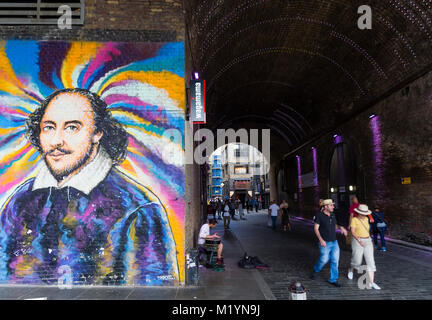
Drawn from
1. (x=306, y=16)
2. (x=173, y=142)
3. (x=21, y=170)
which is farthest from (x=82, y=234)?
(x=306, y=16)

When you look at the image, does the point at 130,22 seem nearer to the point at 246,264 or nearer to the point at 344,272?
the point at 246,264

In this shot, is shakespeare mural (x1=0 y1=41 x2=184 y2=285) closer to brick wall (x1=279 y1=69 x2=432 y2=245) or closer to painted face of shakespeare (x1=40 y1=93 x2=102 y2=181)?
painted face of shakespeare (x1=40 y1=93 x2=102 y2=181)

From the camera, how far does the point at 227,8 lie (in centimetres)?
905

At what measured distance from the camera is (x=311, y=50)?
41.4ft

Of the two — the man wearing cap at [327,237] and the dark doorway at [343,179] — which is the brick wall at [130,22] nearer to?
the man wearing cap at [327,237]

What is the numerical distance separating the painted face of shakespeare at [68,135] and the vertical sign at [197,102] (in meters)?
2.03

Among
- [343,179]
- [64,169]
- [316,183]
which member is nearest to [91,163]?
[64,169]

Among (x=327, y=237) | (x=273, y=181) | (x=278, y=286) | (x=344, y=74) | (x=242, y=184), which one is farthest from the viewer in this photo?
(x=242, y=184)

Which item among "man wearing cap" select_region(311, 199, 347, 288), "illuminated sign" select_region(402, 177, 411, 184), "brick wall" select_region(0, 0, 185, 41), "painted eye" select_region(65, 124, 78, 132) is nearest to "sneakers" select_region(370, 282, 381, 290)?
"man wearing cap" select_region(311, 199, 347, 288)

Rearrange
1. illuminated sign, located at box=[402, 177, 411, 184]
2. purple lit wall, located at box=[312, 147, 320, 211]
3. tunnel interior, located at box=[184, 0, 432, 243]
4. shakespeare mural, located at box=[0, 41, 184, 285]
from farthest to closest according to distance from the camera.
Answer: purple lit wall, located at box=[312, 147, 320, 211]
illuminated sign, located at box=[402, 177, 411, 184]
tunnel interior, located at box=[184, 0, 432, 243]
shakespeare mural, located at box=[0, 41, 184, 285]

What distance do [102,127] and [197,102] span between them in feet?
6.87

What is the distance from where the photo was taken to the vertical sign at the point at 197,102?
6477 millimetres

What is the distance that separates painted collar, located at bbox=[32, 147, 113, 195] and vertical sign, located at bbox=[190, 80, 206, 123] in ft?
6.62

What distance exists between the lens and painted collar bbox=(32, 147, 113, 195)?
621cm
